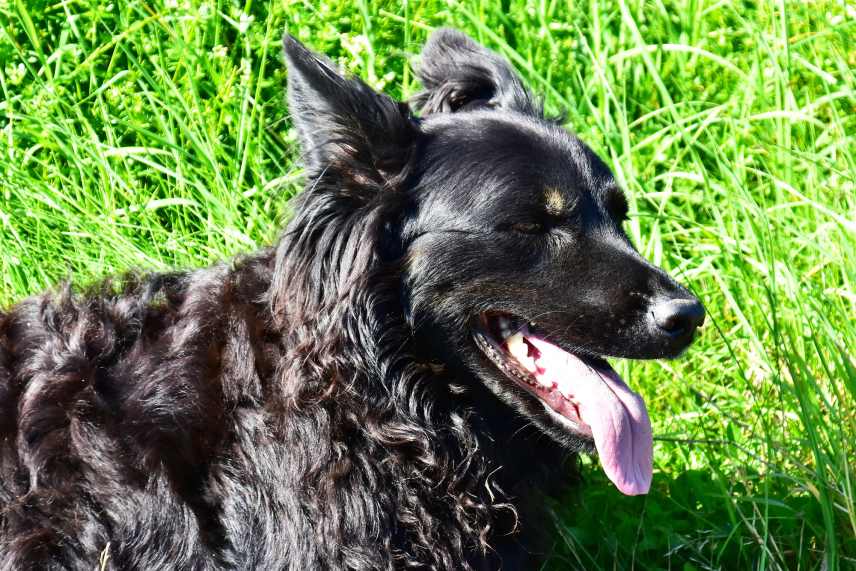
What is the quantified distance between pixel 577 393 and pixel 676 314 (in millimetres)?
348

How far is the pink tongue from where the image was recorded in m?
2.70

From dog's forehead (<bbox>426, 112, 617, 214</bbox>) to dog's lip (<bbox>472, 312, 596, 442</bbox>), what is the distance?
0.33 meters

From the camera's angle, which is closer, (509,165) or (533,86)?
(509,165)

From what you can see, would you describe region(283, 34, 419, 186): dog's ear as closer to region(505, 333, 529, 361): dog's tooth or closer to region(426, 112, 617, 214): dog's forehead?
region(426, 112, 617, 214): dog's forehead

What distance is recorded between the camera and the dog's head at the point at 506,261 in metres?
2.64

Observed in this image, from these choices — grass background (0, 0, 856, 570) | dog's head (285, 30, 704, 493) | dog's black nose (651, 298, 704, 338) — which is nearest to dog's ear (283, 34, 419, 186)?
dog's head (285, 30, 704, 493)

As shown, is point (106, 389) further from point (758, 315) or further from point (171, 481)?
point (758, 315)

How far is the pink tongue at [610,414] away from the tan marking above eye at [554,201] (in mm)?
360

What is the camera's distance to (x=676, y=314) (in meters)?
2.63

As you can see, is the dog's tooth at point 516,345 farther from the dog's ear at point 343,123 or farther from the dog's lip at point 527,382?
the dog's ear at point 343,123

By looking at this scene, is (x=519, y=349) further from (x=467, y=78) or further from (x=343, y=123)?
(x=467, y=78)

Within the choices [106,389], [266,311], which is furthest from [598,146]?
[106,389]

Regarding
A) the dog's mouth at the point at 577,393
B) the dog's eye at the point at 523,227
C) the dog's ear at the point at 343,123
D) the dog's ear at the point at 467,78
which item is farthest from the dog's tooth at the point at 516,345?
the dog's ear at the point at 467,78

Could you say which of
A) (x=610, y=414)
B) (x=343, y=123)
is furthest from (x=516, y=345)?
(x=343, y=123)
